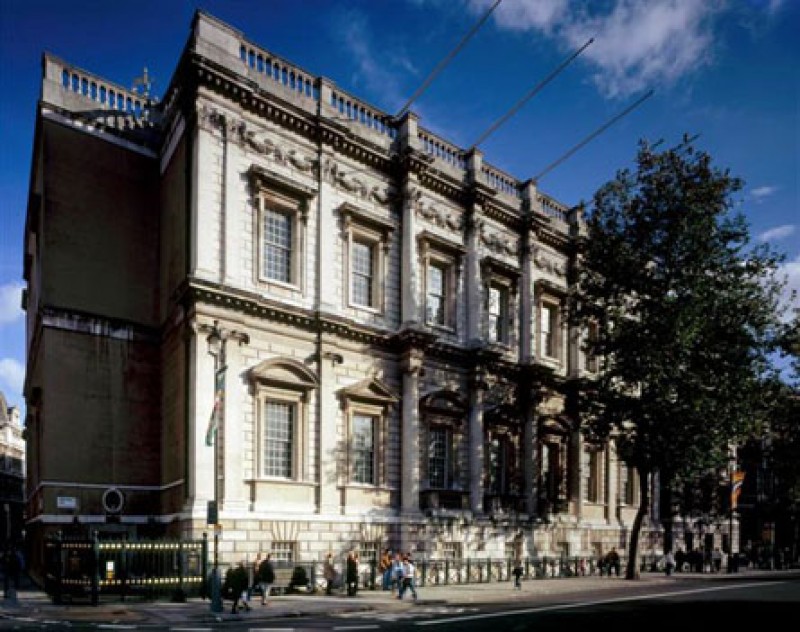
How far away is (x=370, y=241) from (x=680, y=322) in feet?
41.4

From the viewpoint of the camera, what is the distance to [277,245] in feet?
89.7

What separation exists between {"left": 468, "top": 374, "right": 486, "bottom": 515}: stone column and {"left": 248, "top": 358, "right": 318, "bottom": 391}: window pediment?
867cm

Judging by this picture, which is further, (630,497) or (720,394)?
(630,497)

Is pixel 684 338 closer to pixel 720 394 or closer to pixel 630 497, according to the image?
pixel 720 394

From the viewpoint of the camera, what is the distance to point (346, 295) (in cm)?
2911

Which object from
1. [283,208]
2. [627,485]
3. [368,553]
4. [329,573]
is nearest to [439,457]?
[368,553]

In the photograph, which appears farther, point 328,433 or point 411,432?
point 411,432

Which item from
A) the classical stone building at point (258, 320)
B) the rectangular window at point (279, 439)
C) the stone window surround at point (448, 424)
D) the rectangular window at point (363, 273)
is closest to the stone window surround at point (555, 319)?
the classical stone building at point (258, 320)

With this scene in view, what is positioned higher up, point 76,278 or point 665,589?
point 76,278

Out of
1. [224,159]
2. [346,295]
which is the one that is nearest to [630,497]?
[346,295]

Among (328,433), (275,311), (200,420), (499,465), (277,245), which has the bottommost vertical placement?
(499,465)

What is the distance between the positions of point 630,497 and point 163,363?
27638mm

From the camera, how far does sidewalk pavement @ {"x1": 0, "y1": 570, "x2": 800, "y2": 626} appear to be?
1836 centimetres

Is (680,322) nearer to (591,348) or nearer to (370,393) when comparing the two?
(591,348)
